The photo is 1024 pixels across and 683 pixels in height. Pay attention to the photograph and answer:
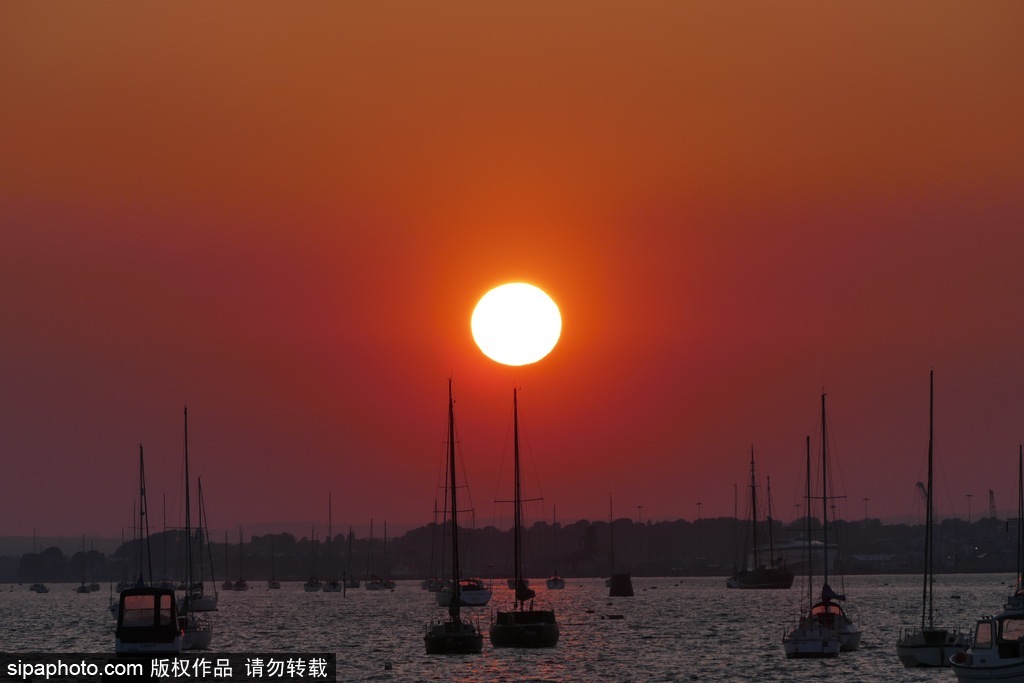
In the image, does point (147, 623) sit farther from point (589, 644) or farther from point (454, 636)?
point (589, 644)

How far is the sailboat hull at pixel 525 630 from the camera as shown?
94750 mm

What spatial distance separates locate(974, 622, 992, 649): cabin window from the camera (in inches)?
2419

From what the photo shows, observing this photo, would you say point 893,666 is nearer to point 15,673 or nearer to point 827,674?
point 827,674

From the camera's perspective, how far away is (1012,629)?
2405 inches

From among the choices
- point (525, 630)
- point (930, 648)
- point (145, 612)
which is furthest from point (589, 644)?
point (145, 612)

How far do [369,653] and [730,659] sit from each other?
2649 centimetres

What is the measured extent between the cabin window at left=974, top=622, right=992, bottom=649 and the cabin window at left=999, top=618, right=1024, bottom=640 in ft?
1.95

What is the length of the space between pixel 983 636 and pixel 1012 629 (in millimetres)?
1256

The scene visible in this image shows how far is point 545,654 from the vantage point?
352 feet

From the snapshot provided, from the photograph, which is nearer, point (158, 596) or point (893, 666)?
point (158, 596)

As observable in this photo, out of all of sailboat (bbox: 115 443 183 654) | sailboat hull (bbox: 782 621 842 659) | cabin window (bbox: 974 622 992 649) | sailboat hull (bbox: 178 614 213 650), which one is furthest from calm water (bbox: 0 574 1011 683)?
sailboat (bbox: 115 443 183 654)

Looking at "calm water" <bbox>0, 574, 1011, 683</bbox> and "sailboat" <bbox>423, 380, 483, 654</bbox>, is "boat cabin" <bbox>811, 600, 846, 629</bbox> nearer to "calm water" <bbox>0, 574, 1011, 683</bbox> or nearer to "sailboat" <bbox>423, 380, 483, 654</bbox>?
"calm water" <bbox>0, 574, 1011, 683</bbox>

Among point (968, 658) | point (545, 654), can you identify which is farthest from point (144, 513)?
point (968, 658)

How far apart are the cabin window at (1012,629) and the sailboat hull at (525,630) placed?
37.6 meters
